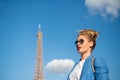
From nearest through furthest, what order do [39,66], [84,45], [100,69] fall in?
[100,69]
[84,45]
[39,66]

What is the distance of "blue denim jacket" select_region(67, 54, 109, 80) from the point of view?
1.21m

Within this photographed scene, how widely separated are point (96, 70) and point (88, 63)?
0.18 feet

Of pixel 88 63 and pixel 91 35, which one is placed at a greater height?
pixel 91 35

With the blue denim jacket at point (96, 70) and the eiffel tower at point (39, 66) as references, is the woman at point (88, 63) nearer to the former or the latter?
the blue denim jacket at point (96, 70)

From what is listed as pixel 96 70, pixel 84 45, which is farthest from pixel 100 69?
pixel 84 45

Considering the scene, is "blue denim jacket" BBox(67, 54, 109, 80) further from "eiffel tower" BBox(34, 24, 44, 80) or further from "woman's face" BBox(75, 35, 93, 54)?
"eiffel tower" BBox(34, 24, 44, 80)

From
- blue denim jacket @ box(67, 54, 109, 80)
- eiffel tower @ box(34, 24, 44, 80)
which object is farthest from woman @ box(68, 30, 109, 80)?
eiffel tower @ box(34, 24, 44, 80)

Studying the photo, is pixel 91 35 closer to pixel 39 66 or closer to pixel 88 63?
pixel 88 63

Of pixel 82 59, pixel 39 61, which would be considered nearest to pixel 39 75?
pixel 39 61

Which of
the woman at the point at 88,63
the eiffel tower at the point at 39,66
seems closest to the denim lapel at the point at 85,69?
the woman at the point at 88,63

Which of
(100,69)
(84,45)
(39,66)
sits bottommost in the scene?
(100,69)

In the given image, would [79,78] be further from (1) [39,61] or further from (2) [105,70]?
(1) [39,61]

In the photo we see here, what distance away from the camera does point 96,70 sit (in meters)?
1.25

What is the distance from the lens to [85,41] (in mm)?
1345
